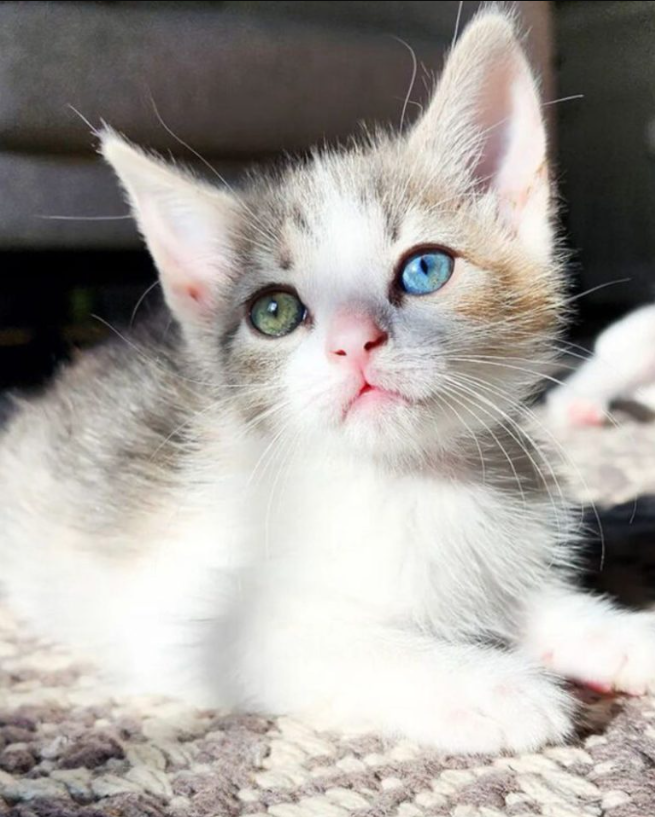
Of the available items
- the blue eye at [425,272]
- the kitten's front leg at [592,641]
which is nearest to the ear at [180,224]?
the blue eye at [425,272]

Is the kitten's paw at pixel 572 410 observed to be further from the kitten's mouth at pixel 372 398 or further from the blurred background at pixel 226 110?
the kitten's mouth at pixel 372 398

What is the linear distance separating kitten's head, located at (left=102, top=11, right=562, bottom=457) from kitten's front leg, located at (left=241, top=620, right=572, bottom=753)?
182 mm

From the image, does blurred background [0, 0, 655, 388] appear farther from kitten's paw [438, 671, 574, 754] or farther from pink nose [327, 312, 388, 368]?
kitten's paw [438, 671, 574, 754]

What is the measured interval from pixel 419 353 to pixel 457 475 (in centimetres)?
19

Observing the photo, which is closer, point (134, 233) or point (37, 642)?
point (37, 642)

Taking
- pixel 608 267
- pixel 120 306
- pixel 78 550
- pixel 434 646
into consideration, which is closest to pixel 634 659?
pixel 434 646

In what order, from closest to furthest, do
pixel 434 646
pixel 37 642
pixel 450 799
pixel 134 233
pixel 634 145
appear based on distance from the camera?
pixel 450 799 → pixel 434 646 → pixel 37 642 → pixel 634 145 → pixel 134 233

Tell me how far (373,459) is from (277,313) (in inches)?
6.5

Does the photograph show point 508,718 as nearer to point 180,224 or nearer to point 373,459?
point 373,459

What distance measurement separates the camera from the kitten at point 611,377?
1.27 metres

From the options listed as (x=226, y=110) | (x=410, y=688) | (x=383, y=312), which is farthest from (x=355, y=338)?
(x=226, y=110)

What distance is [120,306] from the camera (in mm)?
1593

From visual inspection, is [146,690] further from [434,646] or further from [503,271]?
[503,271]

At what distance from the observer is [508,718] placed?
748 mm
